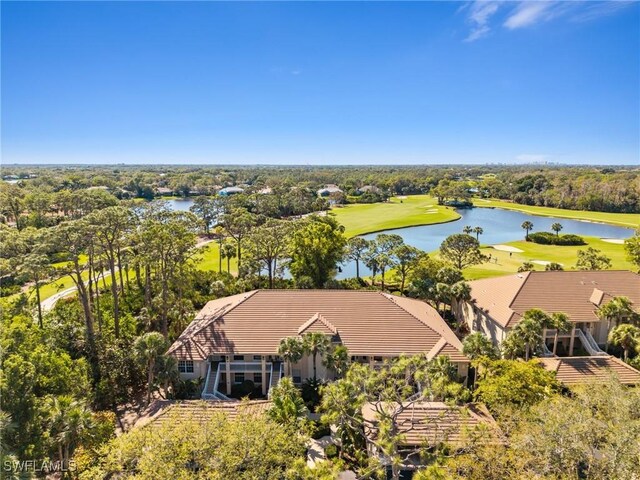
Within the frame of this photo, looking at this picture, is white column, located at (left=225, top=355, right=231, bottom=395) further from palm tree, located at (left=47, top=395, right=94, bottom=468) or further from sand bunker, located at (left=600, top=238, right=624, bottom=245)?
sand bunker, located at (left=600, top=238, right=624, bottom=245)

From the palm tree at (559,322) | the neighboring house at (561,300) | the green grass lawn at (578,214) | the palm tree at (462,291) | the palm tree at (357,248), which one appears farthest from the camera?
the green grass lawn at (578,214)

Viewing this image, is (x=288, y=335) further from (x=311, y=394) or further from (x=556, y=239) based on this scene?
(x=556, y=239)

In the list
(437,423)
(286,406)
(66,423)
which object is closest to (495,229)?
(437,423)

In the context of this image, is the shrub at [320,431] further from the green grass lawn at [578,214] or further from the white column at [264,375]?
the green grass lawn at [578,214]

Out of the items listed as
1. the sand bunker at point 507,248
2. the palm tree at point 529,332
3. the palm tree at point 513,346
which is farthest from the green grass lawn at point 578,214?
the palm tree at point 513,346

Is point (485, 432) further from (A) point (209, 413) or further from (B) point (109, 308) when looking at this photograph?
(B) point (109, 308)

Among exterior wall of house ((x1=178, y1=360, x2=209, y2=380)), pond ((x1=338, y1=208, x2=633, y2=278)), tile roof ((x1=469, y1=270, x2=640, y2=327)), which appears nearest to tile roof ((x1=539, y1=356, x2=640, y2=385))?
tile roof ((x1=469, y1=270, x2=640, y2=327))

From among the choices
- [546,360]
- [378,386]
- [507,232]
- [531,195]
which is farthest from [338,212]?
[378,386]
